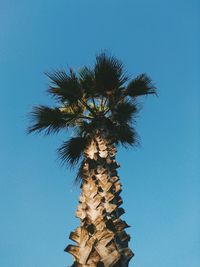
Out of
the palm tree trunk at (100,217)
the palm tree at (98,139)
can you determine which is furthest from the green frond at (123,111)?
the palm tree trunk at (100,217)

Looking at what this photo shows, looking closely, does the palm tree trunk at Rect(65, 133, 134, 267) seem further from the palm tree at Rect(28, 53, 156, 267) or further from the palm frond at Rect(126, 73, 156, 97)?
the palm frond at Rect(126, 73, 156, 97)

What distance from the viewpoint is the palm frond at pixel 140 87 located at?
8.80 metres

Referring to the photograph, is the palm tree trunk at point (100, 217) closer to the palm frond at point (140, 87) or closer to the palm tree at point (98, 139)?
the palm tree at point (98, 139)

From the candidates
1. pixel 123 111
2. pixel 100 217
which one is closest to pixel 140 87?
pixel 123 111

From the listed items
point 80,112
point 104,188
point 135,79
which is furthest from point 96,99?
point 104,188

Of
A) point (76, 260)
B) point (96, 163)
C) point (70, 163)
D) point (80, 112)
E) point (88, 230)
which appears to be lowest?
point (76, 260)

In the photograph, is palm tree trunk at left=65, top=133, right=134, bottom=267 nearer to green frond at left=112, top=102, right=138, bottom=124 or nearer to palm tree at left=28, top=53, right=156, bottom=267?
palm tree at left=28, top=53, right=156, bottom=267

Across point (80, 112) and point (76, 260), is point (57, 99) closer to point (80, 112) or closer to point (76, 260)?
point (80, 112)

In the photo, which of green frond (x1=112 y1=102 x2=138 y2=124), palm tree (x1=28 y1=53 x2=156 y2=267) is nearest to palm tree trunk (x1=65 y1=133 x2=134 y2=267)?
palm tree (x1=28 y1=53 x2=156 y2=267)

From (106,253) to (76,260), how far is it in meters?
0.36

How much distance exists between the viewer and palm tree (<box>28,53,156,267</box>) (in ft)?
15.7

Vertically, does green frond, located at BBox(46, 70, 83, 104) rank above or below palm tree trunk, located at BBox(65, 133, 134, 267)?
above

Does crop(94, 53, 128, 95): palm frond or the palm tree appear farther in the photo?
crop(94, 53, 128, 95): palm frond

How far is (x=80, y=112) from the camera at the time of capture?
8.65 meters
